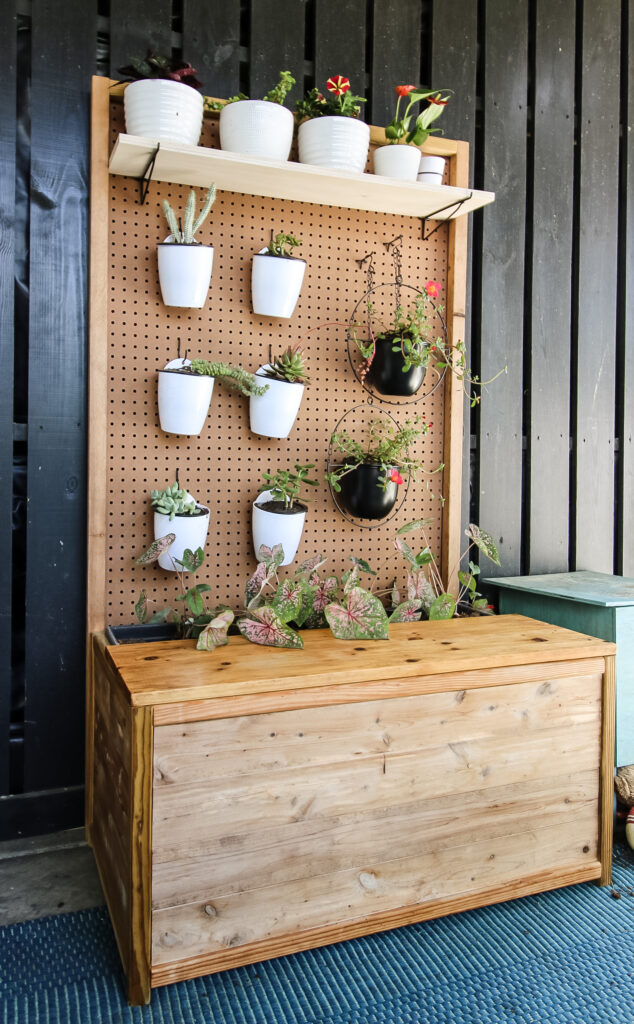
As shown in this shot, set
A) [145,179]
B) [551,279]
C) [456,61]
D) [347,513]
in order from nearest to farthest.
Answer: [145,179] → [347,513] → [456,61] → [551,279]

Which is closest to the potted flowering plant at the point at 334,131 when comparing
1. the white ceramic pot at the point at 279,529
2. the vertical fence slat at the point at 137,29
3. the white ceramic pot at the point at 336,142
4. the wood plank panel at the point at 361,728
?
the white ceramic pot at the point at 336,142

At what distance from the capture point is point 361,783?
5.76 ft

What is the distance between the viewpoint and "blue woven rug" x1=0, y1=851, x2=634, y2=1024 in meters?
1.57

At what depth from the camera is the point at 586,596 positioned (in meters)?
2.31

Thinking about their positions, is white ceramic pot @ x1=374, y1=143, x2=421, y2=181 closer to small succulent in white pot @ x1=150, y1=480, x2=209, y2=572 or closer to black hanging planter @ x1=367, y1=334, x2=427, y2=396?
black hanging planter @ x1=367, y1=334, x2=427, y2=396

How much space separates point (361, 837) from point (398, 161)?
6.11 feet

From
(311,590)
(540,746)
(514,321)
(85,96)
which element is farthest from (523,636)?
(85,96)

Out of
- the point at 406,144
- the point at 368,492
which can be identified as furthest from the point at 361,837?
the point at 406,144

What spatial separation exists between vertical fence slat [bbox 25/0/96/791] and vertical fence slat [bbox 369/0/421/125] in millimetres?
900

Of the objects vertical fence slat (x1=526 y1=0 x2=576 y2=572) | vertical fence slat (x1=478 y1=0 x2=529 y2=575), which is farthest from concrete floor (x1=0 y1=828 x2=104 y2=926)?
vertical fence slat (x1=526 y1=0 x2=576 y2=572)

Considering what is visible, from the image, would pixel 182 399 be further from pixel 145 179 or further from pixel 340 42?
pixel 340 42

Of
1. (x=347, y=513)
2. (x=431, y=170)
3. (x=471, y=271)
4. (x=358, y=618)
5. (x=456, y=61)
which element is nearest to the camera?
(x=358, y=618)

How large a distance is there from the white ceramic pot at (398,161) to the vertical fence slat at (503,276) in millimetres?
580

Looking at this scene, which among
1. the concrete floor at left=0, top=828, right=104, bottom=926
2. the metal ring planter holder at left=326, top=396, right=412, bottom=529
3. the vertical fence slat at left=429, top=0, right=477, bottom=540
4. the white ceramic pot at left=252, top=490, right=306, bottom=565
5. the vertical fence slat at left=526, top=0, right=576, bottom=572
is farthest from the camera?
the vertical fence slat at left=526, top=0, right=576, bottom=572
